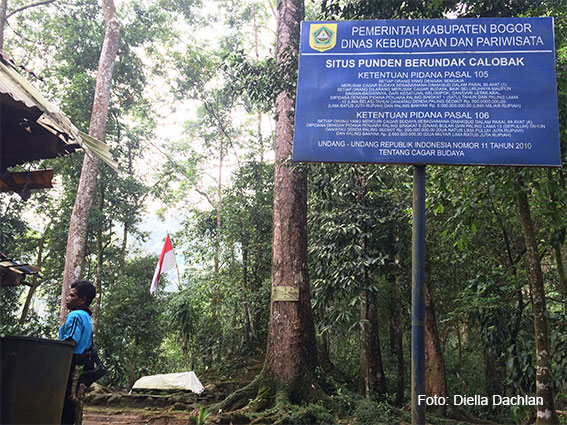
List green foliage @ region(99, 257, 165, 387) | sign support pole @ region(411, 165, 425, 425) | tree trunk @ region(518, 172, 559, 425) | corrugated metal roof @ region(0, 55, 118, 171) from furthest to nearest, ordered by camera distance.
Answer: green foliage @ region(99, 257, 165, 387), tree trunk @ region(518, 172, 559, 425), corrugated metal roof @ region(0, 55, 118, 171), sign support pole @ region(411, 165, 425, 425)

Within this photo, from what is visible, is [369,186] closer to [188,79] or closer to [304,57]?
[304,57]

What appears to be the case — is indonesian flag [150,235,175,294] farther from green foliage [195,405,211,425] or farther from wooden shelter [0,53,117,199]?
wooden shelter [0,53,117,199]

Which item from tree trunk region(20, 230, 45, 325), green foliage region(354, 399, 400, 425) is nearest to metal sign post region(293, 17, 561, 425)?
green foliage region(354, 399, 400, 425)

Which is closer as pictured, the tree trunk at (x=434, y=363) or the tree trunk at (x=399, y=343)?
the tree trunk at (x=434, y=363)

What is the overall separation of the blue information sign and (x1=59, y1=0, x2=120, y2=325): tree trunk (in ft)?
26.8

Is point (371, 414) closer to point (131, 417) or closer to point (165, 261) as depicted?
point (131, 417)

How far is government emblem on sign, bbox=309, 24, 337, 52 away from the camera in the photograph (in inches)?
152

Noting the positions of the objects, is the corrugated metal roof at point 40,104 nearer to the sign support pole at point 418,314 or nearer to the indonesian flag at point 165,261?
the sign support pole at point 418,314

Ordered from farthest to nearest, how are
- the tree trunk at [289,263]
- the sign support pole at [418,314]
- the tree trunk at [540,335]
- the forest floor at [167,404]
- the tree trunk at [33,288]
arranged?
the tree trunk at [33,288] < the forest floor at [167,404] < the tree trunk at [289,263] < the tree trunk at [540,335] < the sign support pole at [418,314]

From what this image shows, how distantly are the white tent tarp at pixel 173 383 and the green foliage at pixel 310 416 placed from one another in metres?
5.16

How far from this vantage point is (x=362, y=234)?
26.5 ft

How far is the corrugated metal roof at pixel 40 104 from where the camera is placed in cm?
358

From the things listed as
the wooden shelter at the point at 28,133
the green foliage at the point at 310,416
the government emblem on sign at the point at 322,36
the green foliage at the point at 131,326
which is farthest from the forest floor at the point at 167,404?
the green foliage at the point at 131,326

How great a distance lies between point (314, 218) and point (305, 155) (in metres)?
5.49
